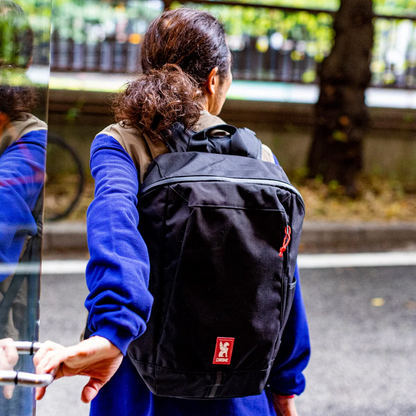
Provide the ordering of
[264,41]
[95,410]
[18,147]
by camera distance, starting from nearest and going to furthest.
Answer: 1. [18,147]
2. [95,410]
3. [264,41]

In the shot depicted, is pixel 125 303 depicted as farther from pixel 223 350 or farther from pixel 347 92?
pixel 347 92

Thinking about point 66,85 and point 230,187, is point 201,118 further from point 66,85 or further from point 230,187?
point 66,85

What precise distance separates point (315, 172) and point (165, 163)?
5933mm

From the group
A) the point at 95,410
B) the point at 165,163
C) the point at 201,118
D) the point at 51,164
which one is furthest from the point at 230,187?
the point at 51,164

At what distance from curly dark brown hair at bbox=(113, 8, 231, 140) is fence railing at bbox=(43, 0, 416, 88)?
238 inches

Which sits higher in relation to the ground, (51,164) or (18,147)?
(18,147)

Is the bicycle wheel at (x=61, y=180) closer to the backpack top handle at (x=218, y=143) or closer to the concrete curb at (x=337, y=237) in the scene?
the concrete curb at (x=337, y=237)

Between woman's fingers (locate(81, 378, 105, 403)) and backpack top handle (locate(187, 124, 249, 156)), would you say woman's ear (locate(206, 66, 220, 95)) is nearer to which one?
backpack top handle (locate(187, 124, 249, 156))

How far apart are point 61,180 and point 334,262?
334cm

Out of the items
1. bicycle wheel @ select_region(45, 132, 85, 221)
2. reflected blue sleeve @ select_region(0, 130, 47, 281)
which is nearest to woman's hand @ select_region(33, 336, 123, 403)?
reflected blue sleeve @ select_region(0, 130, 47, 281)

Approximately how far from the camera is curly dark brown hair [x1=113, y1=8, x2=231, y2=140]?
108 cm

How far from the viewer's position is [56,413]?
8.10 feet

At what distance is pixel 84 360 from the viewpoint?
74 centimetres

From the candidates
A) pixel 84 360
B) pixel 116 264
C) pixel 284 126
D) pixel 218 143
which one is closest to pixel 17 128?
pixel 116 264
